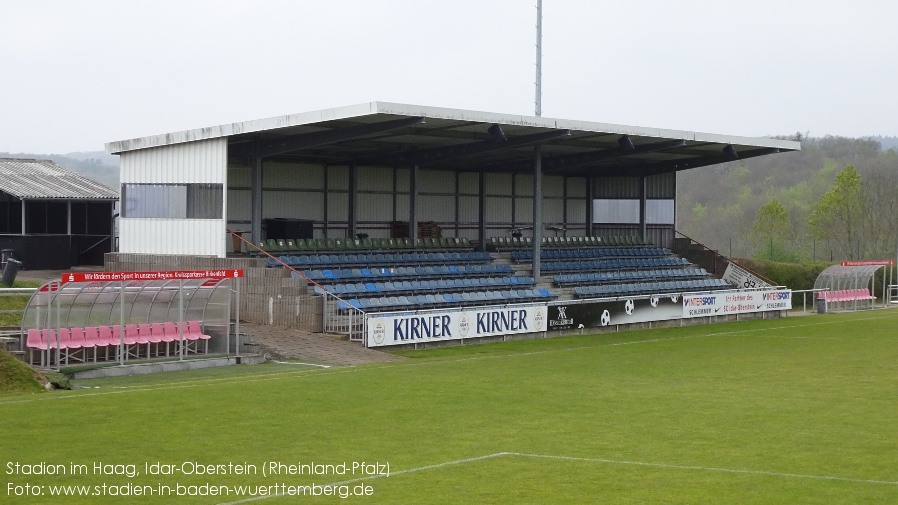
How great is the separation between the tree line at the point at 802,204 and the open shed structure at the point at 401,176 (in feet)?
52.2

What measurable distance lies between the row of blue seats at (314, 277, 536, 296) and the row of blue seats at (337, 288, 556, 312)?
378mm

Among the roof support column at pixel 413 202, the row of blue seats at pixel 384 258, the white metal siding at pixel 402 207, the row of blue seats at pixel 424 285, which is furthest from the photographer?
the white metal siding at pixel 402 207

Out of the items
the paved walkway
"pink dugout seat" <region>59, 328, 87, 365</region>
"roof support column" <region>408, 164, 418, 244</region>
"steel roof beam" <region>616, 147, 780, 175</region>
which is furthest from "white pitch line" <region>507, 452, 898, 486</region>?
"steel roof beam" <region>616, 147, 780, 175</region>

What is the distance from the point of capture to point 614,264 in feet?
142

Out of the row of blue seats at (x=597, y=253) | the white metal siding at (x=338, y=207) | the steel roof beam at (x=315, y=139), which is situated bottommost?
the row of blue seats at (x=597, y=253)

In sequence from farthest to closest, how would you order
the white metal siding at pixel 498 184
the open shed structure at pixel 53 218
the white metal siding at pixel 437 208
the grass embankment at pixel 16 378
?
the white metal siding at pixel 498 184 → the white metal siding at pixel 437 208 → the open shed structure at pixel 53 218 → the grass embankment at pixel 16 378

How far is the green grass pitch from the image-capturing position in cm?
1098

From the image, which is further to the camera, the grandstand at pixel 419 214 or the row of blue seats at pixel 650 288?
the row of blue seats at pixel 650 288

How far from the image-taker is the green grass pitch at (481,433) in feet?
36.0

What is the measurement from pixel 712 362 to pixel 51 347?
1460 centimetres

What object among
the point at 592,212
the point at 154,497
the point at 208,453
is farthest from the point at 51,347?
the point at 592,212

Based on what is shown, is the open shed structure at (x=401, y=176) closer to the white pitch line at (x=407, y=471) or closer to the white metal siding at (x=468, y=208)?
the white metal siding at (x=468, y=208)

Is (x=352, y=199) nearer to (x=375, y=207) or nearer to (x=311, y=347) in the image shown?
(x=375, y=207)

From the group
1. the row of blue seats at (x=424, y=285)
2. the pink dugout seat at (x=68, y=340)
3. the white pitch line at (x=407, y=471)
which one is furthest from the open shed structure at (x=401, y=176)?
the white pitch line at (x=407, y=471)
